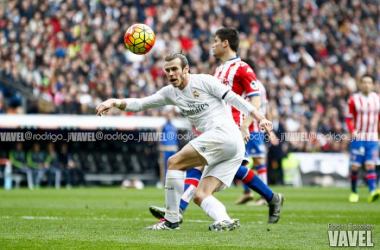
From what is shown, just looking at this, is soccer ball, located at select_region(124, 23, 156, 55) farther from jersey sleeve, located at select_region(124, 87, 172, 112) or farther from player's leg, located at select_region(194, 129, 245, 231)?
player's leg, located at select_region(194, 129, 245, 231)

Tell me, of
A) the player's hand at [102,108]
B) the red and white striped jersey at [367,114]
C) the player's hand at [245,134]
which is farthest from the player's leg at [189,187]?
the red and white striped jersey at [367,114]

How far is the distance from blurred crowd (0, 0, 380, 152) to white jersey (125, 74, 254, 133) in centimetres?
1345

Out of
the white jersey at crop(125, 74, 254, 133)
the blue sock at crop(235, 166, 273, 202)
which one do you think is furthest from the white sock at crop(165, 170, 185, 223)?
the blue sock at crop(235, 166, 273, 202)

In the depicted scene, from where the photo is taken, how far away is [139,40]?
887 centimetres

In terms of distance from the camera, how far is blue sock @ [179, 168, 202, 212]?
8.52 m

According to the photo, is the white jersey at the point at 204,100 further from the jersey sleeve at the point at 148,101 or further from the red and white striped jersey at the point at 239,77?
the red and white striped jersey at the point at 239,77

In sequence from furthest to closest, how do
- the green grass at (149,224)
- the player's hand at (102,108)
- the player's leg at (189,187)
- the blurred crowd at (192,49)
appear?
the blurred crowd at (192,49)
the player's leg at (189,187)
the player's hand at (102,108)
the green grass at (149,224)

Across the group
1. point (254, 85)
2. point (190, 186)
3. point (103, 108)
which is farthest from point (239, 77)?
point (103, 108)

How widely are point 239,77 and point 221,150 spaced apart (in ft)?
7.00

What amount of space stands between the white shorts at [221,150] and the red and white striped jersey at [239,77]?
168 centimetres

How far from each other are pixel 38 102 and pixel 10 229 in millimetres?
13276

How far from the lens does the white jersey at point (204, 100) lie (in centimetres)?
735

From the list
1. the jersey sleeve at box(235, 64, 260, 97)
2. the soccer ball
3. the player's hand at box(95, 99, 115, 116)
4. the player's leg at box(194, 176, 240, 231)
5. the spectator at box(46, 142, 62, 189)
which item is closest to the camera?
the player's hand at box(95, 99, 115, 116)

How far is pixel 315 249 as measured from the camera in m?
5.86
